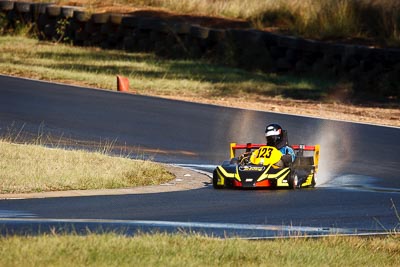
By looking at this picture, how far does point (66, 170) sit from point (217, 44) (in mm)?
18362

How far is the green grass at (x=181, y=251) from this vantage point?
8430 millimetres

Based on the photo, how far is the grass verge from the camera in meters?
13.8

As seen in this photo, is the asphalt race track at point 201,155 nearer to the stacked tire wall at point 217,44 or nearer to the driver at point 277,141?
the driver at point 277,141

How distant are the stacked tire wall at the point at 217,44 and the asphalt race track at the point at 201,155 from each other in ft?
17.1

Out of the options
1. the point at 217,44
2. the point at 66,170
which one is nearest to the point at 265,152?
the point at 66,170

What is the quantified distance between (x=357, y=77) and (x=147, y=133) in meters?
8.83

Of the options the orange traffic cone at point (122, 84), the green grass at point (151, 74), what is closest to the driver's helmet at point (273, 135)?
the green grass at point (151, 74)

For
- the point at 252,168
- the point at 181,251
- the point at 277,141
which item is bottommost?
the point at 252,168

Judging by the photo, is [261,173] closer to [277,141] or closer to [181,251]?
[277,141]

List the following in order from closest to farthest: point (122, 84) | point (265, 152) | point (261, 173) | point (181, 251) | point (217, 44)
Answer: point (181, 251), point (261, 173), point (265, 152), point (122, 84), point (217, 44)

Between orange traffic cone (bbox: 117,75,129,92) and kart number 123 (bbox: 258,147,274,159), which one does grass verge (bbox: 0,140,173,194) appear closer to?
kart number 123 (bbox: 258,147,274,159)

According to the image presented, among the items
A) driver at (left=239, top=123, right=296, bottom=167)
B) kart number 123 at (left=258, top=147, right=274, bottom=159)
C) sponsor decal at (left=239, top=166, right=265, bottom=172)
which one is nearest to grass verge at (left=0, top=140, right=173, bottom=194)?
sponsor decal at (left=239, top=166, right=265, bottom=172)

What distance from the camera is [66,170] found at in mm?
14750

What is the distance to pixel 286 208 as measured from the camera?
1271 centimetres
